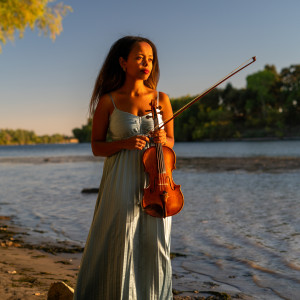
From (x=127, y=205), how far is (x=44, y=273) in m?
3.16

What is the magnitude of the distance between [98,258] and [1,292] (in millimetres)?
1880

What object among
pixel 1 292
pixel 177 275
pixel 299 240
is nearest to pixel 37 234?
pixel 177 275

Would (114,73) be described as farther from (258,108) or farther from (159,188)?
(258,108)

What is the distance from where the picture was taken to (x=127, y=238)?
244 centimetres

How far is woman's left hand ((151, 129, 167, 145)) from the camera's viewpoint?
2.39 metres

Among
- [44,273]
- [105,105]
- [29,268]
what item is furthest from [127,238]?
[29,268]

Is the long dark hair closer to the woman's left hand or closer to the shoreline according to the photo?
the woman's left hand

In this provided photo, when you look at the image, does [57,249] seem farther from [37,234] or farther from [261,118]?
[261,118]

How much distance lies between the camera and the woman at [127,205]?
245 centimetres

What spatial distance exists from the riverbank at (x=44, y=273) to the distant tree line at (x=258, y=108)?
77.8m

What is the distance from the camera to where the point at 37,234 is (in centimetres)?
841

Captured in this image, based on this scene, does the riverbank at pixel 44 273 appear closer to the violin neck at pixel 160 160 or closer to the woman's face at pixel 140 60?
the violin neck at pixel 160 160

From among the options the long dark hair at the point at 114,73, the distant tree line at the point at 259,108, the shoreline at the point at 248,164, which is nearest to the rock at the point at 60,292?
the long dark hair at the point at 114,73

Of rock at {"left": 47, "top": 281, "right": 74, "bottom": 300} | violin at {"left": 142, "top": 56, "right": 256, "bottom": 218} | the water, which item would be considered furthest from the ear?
the water
